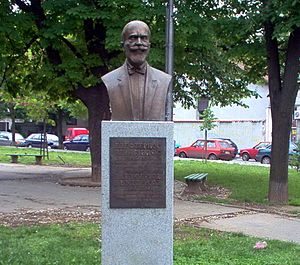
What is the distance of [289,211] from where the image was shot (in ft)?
41.6

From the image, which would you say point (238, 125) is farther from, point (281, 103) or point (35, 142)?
point (281, 103)

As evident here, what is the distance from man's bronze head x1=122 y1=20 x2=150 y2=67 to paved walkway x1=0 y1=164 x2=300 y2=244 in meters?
4.37

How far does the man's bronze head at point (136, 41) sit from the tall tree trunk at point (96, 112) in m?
11.3

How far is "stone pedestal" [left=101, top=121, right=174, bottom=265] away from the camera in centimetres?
664

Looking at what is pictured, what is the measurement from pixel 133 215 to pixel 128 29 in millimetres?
2167

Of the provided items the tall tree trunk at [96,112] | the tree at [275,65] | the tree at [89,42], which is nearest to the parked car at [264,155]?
the tree at [89,42]

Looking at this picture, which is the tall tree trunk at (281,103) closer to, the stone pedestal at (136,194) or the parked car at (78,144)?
the stone pedestal at (136,194)

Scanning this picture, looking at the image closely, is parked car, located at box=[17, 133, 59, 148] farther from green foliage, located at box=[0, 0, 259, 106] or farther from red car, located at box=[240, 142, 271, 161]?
green foliage, located at box=[0, 0, 259, 106]

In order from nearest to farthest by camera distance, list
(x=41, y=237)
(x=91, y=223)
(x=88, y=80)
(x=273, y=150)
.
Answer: (x=41, y=237) → (x=91, y=223) → (x=273, y=150) → (x=88, y=80)

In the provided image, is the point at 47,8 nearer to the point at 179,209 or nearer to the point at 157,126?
the point at 179,209

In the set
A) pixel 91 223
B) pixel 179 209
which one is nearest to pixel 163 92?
pixel 91 223

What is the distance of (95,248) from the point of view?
8219 mm

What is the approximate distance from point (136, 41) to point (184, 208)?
682 centimetres

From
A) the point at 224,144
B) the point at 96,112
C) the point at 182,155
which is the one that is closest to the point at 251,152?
the point at 224,144
